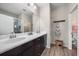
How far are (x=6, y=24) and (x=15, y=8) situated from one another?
45cm

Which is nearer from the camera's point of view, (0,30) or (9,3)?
(0,30)

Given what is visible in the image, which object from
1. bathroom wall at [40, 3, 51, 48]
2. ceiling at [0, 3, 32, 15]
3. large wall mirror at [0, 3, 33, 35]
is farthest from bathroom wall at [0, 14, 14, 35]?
bathroom wall at [40, 3, 51, 48]

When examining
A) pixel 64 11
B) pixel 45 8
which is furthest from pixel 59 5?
pixel 45 8

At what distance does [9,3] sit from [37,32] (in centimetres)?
103

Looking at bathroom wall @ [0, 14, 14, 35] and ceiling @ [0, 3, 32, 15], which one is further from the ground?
ceiling @ [0, 3, 32, 15]

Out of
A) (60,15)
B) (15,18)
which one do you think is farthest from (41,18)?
(15,18)

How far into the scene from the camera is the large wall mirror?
1.77 m

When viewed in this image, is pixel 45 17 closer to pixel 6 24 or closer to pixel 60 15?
pixel 60 15

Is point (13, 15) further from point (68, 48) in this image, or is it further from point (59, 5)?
point (68, 48)

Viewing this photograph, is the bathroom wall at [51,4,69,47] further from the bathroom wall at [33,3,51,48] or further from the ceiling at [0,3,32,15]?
the ceiling at [0,3,32,15]

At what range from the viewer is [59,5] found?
7.55 ft

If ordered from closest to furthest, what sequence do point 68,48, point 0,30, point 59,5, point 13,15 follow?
1. point 0,30
2. point 13,15
3. point 59,5
4. point 68,48

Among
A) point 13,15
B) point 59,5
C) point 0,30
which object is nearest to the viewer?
point 0,30

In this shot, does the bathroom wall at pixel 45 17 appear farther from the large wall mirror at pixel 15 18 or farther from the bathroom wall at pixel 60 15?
the large wall mirror at pixel 15 18
